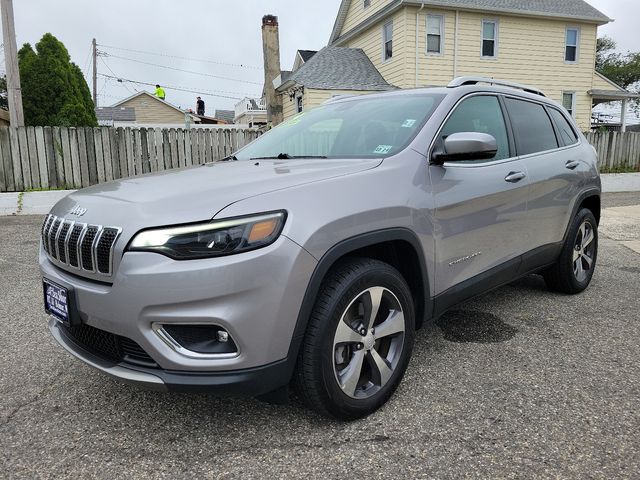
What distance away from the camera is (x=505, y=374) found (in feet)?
9.89

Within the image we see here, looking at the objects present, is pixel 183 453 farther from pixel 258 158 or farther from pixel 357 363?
pixel 258 158

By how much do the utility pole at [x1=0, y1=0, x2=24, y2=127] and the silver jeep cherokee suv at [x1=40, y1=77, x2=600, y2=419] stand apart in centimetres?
991

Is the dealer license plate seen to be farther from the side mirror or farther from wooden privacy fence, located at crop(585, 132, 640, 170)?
wooden privacy fence, located at crop(585, 132, 640, 170)

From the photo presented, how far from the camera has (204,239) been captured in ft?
6.68

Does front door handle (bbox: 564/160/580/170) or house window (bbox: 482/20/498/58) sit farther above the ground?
house window (bbox: 482/20/498/58)

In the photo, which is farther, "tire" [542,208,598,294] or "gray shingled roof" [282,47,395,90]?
"gray shingled roof" [282,47,395,90]

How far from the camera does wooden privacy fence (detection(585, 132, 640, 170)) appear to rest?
1560 cm

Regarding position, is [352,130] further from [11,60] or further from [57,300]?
[11,60]

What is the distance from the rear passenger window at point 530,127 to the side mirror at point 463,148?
991mm

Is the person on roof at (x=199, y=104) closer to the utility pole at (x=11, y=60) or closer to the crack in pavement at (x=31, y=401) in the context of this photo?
the utility pole at (x=11, y=60)

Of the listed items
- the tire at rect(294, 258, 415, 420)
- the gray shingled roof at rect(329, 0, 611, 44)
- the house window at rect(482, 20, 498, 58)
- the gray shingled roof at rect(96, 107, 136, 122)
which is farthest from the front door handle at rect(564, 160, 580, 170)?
the gray shingled roof at rect(96, 107, 136, 122)

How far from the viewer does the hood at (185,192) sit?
210cm

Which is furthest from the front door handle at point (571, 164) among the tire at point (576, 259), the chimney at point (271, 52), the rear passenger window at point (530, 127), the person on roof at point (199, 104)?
the person on roof at point (199, 104)

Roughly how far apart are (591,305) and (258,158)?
2992 mm
